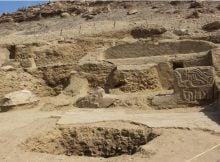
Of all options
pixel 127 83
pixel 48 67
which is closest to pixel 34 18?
pixel 48 67

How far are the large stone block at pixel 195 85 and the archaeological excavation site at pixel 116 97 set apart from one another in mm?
26

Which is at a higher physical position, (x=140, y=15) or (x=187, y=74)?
(x=140, y=15)

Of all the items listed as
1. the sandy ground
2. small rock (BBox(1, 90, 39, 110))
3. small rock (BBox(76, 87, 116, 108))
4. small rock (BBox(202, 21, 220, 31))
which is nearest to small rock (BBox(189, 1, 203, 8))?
small rock (BBox(202, 21, 220, 31))

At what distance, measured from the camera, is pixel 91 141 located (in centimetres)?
997

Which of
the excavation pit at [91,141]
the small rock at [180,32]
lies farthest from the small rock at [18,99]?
the small rock at [180,32]

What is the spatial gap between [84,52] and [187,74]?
7635mm

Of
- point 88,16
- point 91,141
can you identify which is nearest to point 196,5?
point 88,16

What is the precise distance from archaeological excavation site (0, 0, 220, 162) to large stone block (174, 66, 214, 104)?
0.03 metres

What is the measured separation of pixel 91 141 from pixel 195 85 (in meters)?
3.45

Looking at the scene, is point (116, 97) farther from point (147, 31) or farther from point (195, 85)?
Result: point (147, 31)

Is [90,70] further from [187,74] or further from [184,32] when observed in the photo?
[184,32]

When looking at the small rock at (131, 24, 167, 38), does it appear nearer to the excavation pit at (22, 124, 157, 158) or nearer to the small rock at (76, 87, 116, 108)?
the small rock at (76, 87, 116, 108)

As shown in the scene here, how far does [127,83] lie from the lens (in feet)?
46.4

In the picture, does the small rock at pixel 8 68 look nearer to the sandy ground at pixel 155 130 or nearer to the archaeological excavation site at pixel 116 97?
the archaeological excavation site at pixel 116 97
